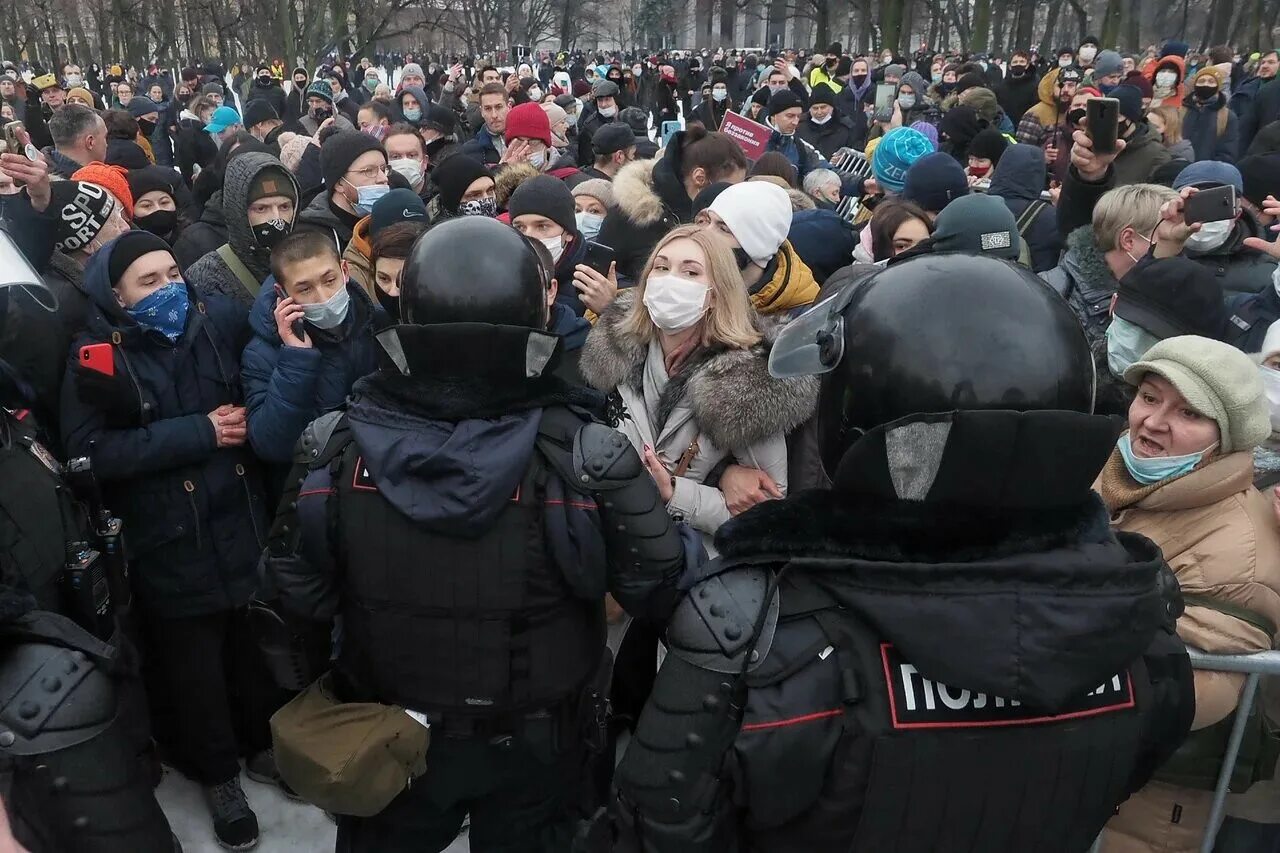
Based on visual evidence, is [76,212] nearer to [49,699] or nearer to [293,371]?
[293,371]

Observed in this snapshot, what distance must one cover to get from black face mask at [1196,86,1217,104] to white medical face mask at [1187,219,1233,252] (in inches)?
307

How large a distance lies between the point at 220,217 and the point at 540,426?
13.0 ft

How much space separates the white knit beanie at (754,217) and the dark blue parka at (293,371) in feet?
4.67

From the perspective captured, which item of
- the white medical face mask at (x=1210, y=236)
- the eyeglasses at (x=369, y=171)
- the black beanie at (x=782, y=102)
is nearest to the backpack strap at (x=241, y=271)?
the eyeglasses at (x=369, y=171)

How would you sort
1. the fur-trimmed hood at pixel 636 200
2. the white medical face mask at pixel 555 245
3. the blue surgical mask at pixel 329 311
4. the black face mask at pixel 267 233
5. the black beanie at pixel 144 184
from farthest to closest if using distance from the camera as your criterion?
the black beanie at pixel 144 184
the fur-trimmed hood at pixel 636 200
the white medical face mask at pixel 555 245
the black face mask at pixel 267 233
the blue surgical mask at pixel 329 311

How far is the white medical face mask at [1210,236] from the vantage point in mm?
4141

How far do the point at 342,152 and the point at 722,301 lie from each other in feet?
10.4

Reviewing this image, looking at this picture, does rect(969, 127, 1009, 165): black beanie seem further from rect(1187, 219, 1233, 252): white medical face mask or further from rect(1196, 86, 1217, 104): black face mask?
rect(1196, 86, 1217, 104): black face mask

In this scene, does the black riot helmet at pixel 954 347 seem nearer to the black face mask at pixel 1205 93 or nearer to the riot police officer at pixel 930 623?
the riot police officer at pixel 930 623

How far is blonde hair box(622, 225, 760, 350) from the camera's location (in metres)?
3.10

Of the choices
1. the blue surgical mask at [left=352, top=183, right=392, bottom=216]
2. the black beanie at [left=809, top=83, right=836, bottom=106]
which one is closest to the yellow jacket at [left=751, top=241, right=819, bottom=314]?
the blue surgical mask at [left=352, top=183, right=392, bottom=216]

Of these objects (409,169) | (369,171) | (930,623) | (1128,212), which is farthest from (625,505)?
(409,169)

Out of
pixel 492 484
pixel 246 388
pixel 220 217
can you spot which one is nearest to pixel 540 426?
pixel 492 484

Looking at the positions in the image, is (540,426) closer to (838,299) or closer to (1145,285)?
(838,299)
